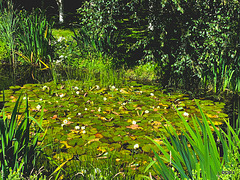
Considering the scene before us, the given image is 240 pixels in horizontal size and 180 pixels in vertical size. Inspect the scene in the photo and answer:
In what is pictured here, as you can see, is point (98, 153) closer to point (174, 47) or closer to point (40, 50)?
point (174, 47)

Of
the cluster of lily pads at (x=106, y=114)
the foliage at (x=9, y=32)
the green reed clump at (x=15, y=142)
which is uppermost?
the foliage at (x=9, y=32)

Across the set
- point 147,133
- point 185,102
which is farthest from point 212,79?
point 147,133

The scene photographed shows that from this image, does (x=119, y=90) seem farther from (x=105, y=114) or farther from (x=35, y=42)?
(x=35, y=42)

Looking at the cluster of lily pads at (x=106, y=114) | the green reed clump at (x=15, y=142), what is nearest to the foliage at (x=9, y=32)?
the cluster of lily pads at (x=106, y=114)

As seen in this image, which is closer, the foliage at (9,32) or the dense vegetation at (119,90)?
the dense vegetation at (119,90)

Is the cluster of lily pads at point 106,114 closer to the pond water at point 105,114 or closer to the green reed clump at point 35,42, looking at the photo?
the pond water at point 105,114

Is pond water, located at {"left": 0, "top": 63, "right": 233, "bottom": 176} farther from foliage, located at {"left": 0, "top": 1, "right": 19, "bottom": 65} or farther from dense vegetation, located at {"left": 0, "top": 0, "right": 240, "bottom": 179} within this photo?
foliage, located at {"left": 0, "top": 1, "right": 19, "bottom": 65}

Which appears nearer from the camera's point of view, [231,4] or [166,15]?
[231,4]

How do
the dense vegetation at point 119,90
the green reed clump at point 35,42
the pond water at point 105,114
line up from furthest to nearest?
the green reed clump at point 35,42
the pond water at point 105,114
the dense vegetation at point 119,90

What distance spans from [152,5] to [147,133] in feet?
7.98

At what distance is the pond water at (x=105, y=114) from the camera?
290 centimetres

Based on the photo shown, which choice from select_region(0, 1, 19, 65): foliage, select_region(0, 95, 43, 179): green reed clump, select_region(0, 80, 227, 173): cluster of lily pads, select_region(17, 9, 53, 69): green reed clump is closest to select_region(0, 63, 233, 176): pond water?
select_region(0, 80, 227, 173): cluster of lily pads

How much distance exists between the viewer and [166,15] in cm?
456

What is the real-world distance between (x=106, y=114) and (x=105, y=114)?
0.05ft
